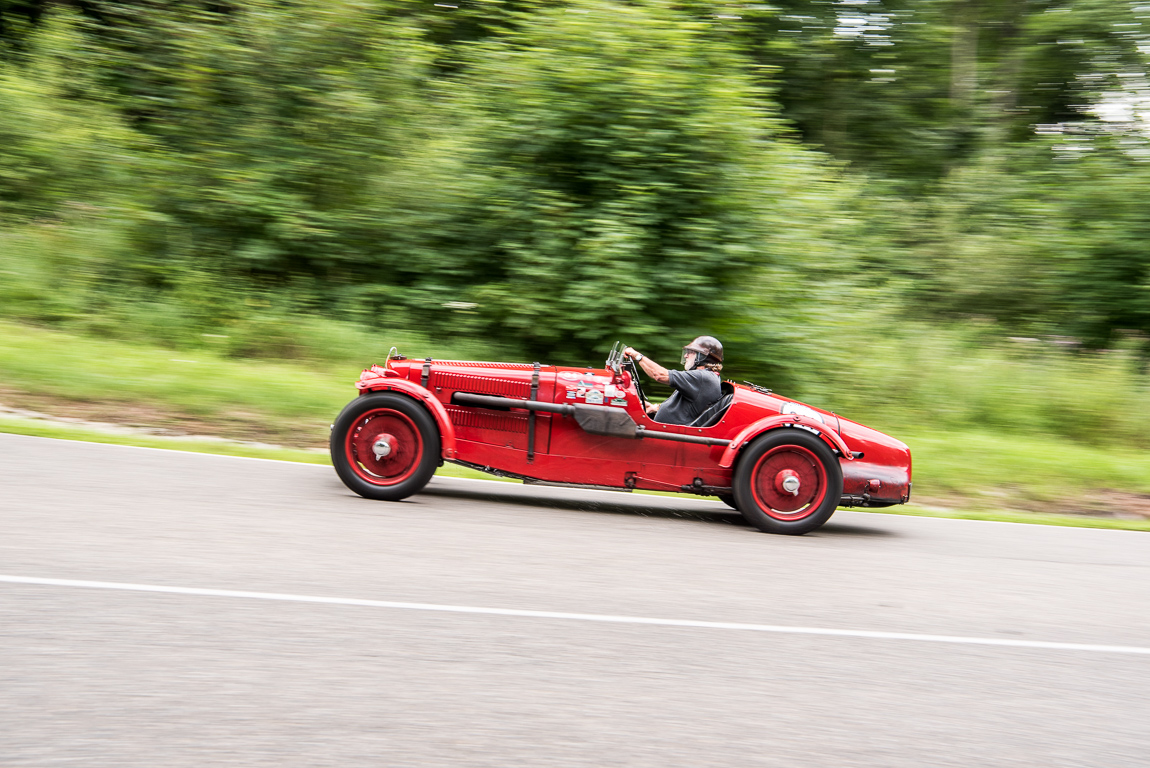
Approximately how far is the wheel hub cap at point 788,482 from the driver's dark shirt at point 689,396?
759 millimetres

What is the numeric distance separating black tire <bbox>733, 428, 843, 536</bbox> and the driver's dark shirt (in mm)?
496

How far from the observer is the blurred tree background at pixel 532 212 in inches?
457

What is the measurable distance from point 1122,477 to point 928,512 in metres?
2.87

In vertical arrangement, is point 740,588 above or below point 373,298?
below

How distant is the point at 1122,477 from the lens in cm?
999

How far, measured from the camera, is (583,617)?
4.62 metres

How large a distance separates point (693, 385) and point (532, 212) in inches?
214

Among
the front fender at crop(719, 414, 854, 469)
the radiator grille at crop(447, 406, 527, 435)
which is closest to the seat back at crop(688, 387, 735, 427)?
the front fender at crop(719, 414, 854, 469)

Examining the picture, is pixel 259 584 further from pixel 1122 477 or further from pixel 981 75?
pixel 981 75

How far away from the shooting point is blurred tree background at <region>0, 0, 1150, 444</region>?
11.6 m

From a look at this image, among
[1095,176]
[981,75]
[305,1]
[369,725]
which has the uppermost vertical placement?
[981,75]

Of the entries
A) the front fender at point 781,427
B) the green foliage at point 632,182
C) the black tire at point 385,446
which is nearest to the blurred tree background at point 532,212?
the green foliage at point 632,182

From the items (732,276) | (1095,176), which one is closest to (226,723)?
(732,276)

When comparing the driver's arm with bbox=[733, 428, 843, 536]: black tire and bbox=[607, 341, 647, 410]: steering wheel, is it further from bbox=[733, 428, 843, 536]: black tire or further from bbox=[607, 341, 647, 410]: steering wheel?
bbox=[733, 428, 843, 536]: black tire
